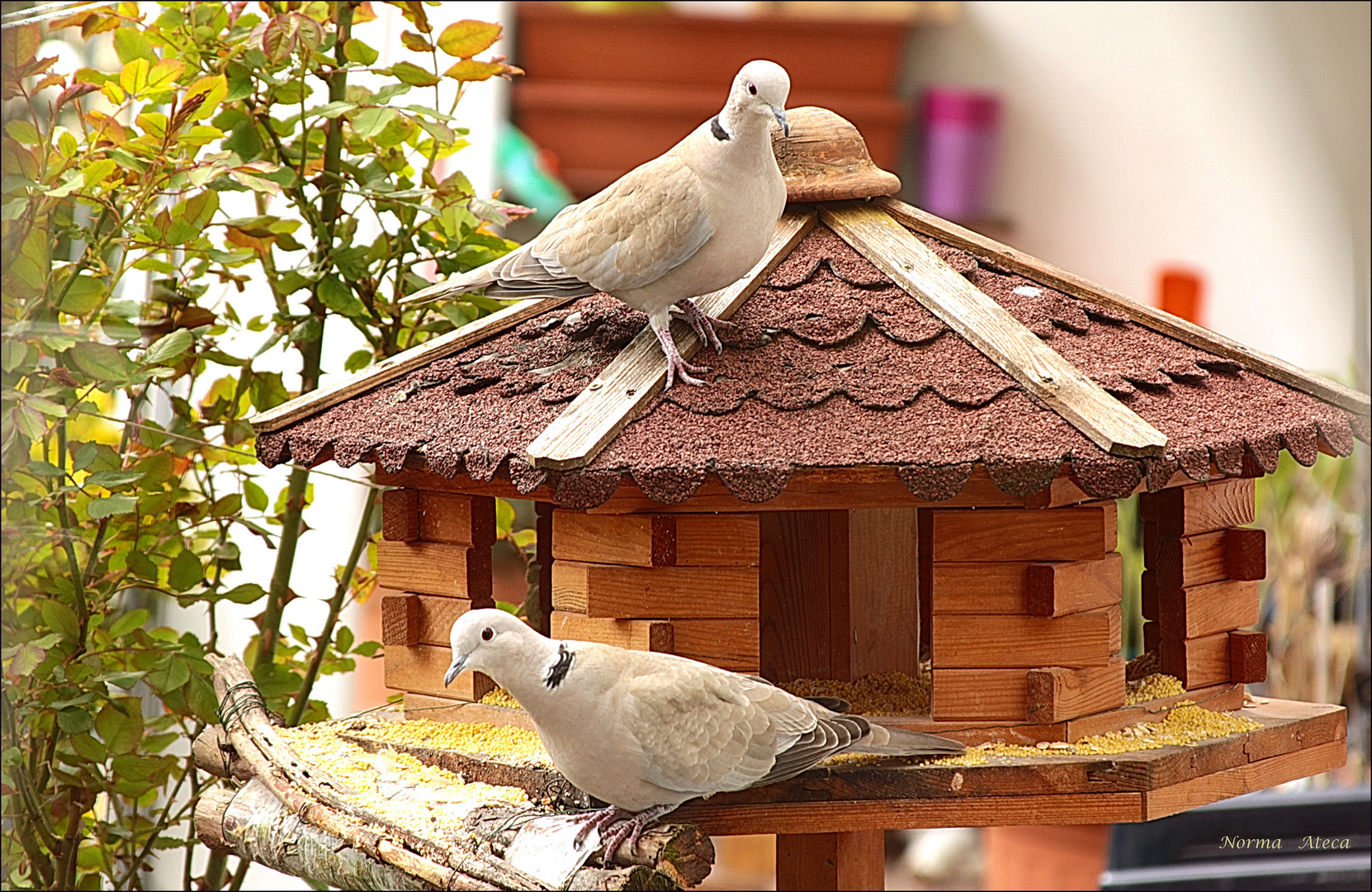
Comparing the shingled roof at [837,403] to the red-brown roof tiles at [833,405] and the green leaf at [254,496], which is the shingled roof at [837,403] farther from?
the green leaf at [254,496]

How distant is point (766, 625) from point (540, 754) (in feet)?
1.37

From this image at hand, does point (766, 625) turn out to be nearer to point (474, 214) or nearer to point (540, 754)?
point (540, 754)

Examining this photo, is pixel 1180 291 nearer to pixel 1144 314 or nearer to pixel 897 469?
pixel 1144 314

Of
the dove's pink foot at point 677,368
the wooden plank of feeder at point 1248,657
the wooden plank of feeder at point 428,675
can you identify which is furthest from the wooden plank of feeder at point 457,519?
the wooden plank of feeder at point 1248,657

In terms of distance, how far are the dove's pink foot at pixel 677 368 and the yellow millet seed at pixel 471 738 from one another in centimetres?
32

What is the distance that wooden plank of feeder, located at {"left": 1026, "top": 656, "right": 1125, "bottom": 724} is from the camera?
1.11 meters

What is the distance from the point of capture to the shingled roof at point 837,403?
39.4 inches

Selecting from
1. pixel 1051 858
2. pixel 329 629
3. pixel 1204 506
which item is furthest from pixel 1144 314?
pixel 1051 858

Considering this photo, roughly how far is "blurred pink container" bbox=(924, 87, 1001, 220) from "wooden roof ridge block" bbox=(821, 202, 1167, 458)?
166 centimetres

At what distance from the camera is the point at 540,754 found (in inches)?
44.4

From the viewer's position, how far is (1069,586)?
Result: 43.8 inches

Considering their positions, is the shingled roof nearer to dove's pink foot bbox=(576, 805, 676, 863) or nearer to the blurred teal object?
dove's pink foot bbox=(576, 805, 676, 863)

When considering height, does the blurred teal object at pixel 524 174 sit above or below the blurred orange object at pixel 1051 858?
above

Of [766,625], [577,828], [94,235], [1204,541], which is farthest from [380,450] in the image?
[1204,541]
